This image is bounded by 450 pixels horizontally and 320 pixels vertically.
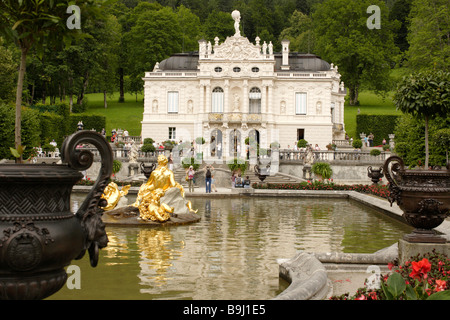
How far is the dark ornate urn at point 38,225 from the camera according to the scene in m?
4.07

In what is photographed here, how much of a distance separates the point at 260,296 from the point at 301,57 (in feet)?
150

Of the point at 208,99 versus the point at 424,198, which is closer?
the point at 424,198

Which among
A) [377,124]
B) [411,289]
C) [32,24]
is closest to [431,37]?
[377,124]

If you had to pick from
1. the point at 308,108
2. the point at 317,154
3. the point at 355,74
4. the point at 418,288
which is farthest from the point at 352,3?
the point at 418,288

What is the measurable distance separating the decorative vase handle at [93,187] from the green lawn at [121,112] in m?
51.0

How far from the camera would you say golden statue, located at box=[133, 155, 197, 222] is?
13852 mm

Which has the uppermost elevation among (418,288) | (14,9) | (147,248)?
(14,9)

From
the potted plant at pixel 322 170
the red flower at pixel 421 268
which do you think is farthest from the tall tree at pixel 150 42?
the red flower at pixel 421 268

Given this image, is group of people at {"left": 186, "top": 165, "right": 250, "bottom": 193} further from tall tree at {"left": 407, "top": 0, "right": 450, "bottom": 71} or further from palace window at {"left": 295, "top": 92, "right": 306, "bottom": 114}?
tall tree at {"left": 407, "top": 0, "right": 450, "bottom": 71}

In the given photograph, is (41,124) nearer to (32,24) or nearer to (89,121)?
(89,121)

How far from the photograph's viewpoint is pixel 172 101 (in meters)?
48.9

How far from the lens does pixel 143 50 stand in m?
66.4

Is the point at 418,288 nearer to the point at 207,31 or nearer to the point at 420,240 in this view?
the point at 420,240

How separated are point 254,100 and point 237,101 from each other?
1.59m
